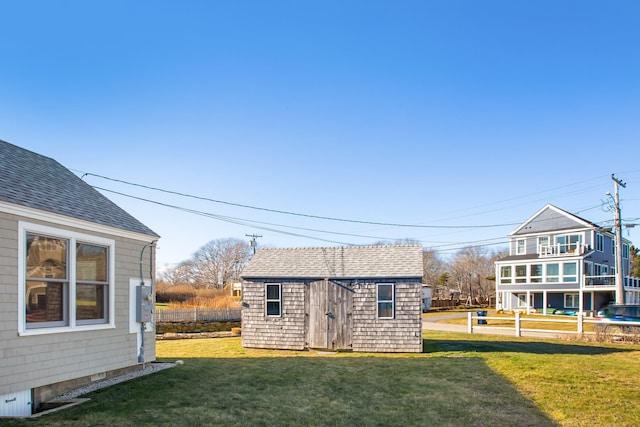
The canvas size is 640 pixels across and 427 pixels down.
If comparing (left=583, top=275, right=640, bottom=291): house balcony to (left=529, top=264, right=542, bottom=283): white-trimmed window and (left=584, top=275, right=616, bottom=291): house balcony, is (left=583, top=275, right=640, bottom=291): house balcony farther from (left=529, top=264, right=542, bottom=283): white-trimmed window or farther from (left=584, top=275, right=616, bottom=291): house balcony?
(left=529, top=264, right=542, bottom=283): white-trimmed window

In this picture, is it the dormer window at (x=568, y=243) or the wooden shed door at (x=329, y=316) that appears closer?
the wooden shed door at (x=329, y=316)

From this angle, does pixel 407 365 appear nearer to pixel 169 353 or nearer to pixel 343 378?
pixel 343 378

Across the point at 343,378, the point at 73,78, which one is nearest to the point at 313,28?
the point at 73,78

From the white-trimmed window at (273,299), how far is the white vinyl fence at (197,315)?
32.1ft

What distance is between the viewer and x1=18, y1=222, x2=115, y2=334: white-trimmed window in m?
7.39

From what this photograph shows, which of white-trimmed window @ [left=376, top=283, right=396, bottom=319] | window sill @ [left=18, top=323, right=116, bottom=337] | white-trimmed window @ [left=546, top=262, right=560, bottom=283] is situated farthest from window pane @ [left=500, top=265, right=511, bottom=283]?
window sill @ [left=18, top=323, right=116, bottom=337]

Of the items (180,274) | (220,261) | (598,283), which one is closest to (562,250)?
(598,283)

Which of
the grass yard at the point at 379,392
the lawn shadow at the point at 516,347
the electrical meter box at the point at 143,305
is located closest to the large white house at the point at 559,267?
the lawn shadow at the point at 516,347

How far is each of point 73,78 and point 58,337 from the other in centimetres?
915

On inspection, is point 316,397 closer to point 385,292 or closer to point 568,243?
point 385,292

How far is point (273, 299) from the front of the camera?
607 inches

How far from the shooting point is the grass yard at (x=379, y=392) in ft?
22.0

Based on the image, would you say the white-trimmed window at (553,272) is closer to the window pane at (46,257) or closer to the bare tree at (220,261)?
the window pane at (46,257)

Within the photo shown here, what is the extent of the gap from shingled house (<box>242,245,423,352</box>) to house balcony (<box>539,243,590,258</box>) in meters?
25.7
